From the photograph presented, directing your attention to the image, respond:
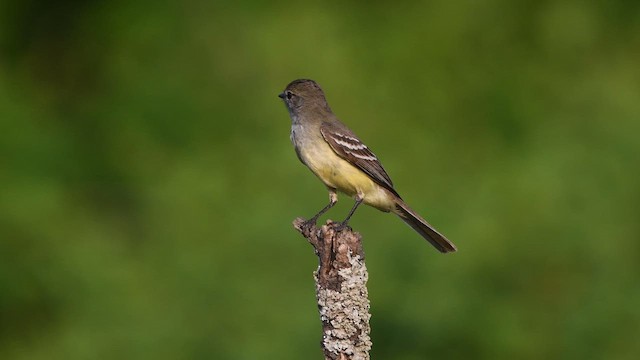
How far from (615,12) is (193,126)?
4070 millimetres

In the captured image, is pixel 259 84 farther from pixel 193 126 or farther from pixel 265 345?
pixel 265 345

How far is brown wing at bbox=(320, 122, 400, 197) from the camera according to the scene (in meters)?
7.22

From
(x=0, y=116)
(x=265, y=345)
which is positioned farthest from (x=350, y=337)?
(x=0, y=116)

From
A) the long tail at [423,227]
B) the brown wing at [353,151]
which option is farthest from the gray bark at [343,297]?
the long tail at [423,227]

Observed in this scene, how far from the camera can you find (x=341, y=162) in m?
7.18

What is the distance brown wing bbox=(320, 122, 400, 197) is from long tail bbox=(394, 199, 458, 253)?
0.60 feet

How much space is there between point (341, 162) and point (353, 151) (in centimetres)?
12

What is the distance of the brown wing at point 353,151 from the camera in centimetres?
722

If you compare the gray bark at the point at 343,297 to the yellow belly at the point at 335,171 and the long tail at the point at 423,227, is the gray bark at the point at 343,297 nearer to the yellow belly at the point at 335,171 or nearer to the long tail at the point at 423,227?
the yellow belly at the point at 335,171

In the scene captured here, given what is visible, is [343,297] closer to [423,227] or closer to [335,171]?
[335,171]

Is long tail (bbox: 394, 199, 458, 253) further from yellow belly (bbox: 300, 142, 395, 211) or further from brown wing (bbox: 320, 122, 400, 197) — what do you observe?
yellow belly (bbox: 300, 142, 395, 211)

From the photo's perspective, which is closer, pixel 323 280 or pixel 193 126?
pixel 323 280

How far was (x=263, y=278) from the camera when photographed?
9.11m

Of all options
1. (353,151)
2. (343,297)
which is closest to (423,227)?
(353,151)
